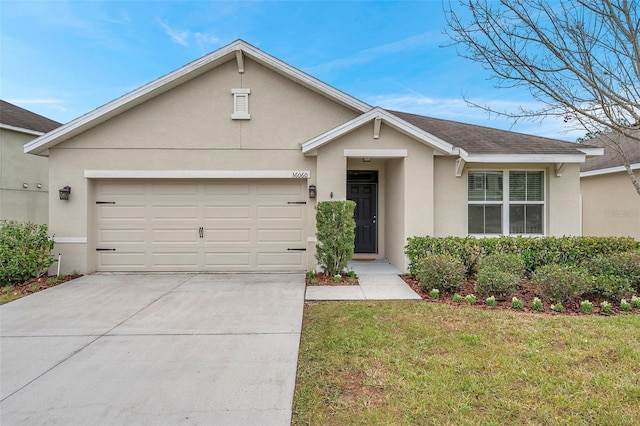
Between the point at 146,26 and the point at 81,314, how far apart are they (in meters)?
10.5

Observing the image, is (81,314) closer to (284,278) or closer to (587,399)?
(284,278)

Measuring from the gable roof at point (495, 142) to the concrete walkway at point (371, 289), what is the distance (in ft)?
12.0

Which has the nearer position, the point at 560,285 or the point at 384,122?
the point at 560,285

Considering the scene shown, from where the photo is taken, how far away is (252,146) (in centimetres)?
813

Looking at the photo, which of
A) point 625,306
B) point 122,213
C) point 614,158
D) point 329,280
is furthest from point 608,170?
point 122,213

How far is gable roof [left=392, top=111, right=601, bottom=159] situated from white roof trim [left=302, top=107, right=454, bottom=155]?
2.96 ft

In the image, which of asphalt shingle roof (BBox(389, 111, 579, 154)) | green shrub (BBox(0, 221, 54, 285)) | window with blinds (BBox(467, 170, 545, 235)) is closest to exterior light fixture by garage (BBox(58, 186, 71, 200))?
green shrub (BBox(0, 221, 54, 285))

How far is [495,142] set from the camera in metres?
8.68

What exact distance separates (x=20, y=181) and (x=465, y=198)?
1471 cm

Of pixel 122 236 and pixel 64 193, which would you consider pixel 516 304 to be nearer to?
pixel 122 236

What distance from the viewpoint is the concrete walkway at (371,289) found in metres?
5.94

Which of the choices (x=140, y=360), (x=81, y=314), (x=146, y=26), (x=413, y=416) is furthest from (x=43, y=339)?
(x=146, y=26)

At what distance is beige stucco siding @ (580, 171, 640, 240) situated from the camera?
1045 cm

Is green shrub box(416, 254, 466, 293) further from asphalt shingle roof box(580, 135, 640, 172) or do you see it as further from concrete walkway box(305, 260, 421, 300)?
asphalt shingle roof box(580, 135, 640, 172)
